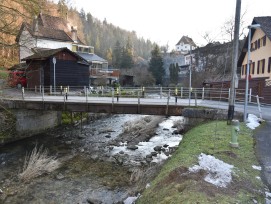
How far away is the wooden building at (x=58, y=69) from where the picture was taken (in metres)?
32.3

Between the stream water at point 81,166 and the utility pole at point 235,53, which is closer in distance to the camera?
the stream water at point 81,166

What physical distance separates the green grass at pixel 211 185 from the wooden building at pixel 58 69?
1012 inches

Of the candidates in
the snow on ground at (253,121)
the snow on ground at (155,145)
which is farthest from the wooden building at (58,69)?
the snow on ground at (253,121)

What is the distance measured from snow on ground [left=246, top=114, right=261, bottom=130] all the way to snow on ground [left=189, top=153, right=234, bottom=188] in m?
5.78

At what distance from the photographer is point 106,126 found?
25.2 m

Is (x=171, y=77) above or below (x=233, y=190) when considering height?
above

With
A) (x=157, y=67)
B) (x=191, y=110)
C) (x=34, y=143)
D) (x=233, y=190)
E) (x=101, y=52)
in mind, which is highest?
(x=101, y=52)

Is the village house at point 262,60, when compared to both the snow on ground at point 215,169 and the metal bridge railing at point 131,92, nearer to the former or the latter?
the metal bridge railing at point 131,92

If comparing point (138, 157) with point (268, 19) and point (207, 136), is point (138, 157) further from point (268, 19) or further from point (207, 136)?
point (268, 19)

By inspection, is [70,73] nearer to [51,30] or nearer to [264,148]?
[51,30]

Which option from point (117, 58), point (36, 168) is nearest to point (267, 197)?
point (36, 168)

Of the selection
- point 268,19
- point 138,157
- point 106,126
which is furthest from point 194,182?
point 268,19

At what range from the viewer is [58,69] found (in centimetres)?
3356

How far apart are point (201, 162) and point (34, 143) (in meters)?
14.6
